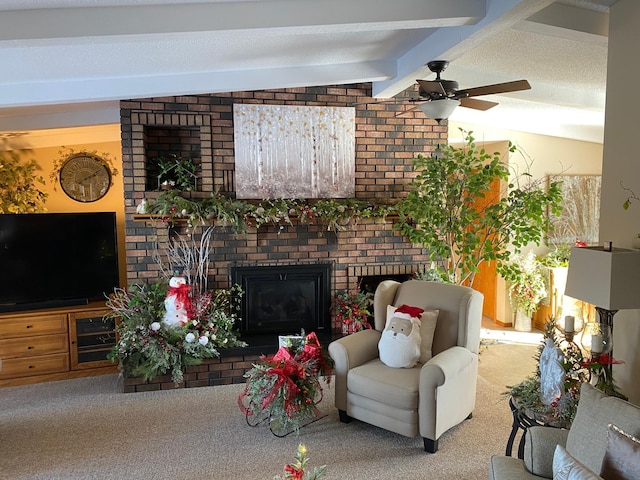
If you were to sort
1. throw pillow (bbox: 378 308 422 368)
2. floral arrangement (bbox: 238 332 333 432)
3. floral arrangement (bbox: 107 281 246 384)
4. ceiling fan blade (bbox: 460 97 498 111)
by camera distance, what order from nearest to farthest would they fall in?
floral arrangement (bbox: 238 332 333 432) → throw pillow (bbox: 378 308 422 368) → ceiling fan blade (bbox: 460 97 498 111) → floral arrangement (bbox: 107 281 246 384)

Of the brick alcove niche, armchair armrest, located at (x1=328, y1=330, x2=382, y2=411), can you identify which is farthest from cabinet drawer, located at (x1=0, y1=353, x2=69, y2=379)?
armchair armrest, located at (x1=328, y1=330, x2=382, y2=411)

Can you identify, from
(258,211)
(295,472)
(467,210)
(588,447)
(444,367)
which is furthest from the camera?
(467,210)

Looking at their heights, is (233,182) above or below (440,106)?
below

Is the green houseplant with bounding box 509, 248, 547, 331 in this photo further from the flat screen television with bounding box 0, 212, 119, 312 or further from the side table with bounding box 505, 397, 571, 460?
the flat screen television with bounding box 0, 212, 119, 312

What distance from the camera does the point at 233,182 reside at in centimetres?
454

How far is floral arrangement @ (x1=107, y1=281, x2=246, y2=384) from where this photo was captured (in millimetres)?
3939

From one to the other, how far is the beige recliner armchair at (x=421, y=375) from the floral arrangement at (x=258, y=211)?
0.99 m

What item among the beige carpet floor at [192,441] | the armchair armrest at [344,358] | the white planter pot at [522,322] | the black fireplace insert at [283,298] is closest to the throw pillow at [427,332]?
the armchair armrest at [344,358]

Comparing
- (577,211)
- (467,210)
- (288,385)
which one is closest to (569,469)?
(288,385)

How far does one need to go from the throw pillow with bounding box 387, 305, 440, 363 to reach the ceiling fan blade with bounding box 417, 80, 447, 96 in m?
1.55

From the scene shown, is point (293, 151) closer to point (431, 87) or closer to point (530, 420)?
point (431, 87)

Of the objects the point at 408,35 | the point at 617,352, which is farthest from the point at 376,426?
the point at 408,35

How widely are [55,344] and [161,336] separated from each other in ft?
4.02

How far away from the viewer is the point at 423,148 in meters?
4.91
